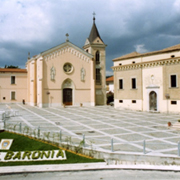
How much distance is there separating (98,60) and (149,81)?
1388cm

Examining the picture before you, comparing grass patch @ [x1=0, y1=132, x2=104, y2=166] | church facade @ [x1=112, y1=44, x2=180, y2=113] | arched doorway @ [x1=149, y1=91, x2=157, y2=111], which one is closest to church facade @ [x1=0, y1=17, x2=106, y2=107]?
church facade @ [x1=112, y1=44, x2=180, y2=113]

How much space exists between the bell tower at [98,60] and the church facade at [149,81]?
682 cm

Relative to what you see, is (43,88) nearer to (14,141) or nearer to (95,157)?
(14,141)

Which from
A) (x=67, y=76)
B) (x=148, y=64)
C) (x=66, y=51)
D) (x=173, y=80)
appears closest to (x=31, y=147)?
(x=173, y=80)

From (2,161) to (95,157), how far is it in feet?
14.4

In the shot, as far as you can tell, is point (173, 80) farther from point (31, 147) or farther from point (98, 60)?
point (31, 147)

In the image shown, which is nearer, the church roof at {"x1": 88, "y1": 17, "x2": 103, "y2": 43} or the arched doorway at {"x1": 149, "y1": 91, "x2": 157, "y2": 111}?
the arched doorway at {"x1": 149, "y1": 91, "x2": 157, "y2": 111}

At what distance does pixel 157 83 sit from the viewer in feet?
88.5

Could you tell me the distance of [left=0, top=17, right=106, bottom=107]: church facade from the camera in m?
34.3

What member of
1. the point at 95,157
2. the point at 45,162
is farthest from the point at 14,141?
the point at 95,157

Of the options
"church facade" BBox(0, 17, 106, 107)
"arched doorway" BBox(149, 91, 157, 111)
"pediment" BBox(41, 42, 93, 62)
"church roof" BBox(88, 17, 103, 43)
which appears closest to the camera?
"arched doorway" BBox(149, 91, 157, 111)

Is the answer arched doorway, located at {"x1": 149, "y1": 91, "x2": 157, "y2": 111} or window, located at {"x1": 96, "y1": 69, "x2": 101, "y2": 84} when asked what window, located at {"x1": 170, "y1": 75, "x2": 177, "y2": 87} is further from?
window, located at {"x1": 96, "y1": 69, "x2": 101, "y2": 84}

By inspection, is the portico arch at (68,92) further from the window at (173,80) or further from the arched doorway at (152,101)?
the window at (173,80)

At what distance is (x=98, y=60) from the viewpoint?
39.7 metres
